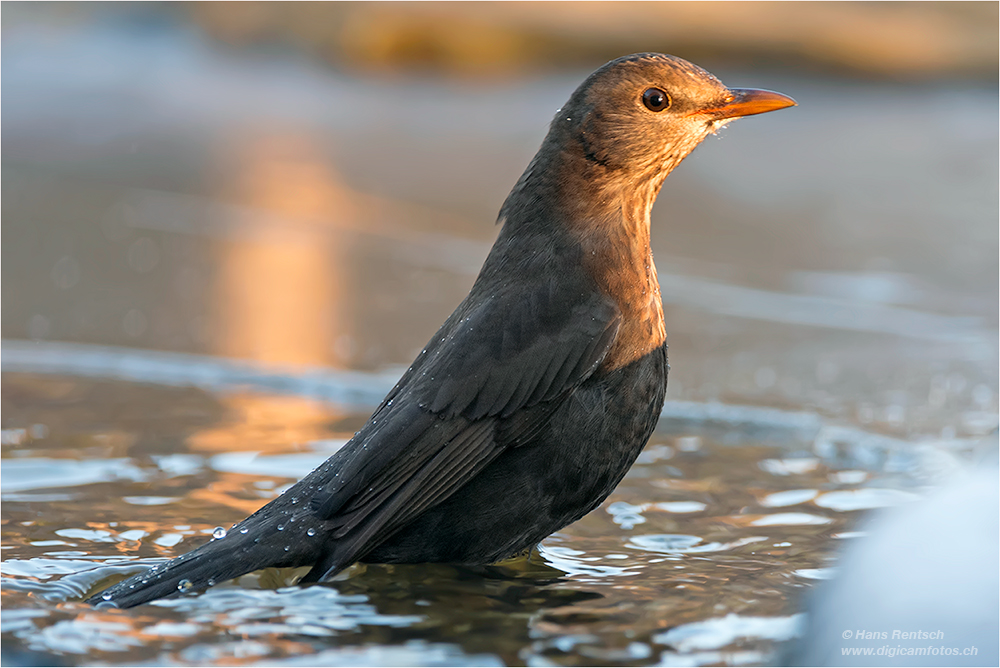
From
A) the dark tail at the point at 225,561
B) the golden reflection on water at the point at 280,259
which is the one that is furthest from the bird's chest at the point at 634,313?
the golden reflection on water at the point at 280,259

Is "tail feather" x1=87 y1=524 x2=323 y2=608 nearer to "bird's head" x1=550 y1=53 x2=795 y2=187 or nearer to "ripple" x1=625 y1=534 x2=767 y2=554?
"ripple" x1=625 y1=534 x2=767 y2=554

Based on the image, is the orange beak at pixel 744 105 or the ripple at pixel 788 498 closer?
the orange beak at pixel 744 105

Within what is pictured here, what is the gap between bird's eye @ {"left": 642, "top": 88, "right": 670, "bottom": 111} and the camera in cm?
329

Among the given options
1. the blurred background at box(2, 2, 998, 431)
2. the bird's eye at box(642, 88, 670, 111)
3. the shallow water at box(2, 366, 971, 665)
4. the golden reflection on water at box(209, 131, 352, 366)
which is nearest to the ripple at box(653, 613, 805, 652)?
the shallow water at box(2, 366, 971, 665)

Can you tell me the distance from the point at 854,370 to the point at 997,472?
2757mm

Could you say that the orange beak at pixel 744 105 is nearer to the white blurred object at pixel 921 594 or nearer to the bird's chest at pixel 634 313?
the bird's chest at pixel 634 313

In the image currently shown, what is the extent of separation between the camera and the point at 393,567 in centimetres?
311

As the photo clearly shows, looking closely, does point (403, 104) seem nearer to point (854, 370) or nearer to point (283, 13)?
point (283, 13)

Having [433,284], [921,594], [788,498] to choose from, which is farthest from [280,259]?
[921,594]

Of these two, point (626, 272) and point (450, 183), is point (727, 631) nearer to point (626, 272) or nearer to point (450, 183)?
point (626, 272)

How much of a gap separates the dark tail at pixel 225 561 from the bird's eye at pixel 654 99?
145 centimetres

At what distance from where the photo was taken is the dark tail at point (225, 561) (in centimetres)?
285

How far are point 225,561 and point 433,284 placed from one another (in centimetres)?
491

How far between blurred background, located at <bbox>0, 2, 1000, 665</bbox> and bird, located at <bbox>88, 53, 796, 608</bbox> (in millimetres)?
131
